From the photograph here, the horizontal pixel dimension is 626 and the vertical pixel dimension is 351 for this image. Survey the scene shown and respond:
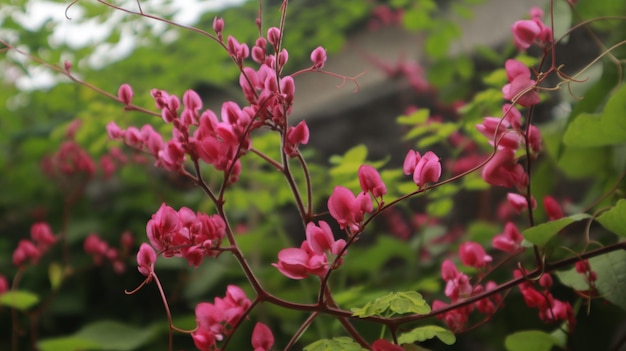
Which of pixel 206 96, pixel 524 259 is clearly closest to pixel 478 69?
pixel 524 259

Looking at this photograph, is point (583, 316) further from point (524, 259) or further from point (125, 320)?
point (125, 320)

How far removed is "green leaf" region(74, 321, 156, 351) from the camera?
1148 mm

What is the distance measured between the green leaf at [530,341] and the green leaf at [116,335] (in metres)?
0.68

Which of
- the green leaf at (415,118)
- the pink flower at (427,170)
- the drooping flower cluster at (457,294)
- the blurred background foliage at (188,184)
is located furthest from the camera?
the blurred background foliage at (188,184)

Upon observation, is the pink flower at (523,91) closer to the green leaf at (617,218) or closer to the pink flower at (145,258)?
the green leaf at (617,218)

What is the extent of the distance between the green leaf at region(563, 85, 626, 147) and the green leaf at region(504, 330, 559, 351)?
22 centimetres

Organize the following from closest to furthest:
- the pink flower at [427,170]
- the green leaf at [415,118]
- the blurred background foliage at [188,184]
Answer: the pink flower at [427,170] → the green leaf at [415,118] → the blurred background foliage at [188,184]

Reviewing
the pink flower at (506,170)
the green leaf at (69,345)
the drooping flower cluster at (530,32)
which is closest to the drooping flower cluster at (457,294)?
the pink flower at (506,170)

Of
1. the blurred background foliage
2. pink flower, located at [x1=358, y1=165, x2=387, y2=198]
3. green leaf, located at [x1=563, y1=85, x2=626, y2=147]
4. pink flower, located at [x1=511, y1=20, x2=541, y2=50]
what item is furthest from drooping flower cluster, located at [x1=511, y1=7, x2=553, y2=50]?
the blurred background foliage

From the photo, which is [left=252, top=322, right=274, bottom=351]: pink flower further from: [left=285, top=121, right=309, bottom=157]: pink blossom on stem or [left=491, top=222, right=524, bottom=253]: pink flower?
[left=491, top=222, right=524, bottom=253]: pink flower

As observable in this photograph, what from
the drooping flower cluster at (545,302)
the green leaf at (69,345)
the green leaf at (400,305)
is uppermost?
the green leaf at (400,305)

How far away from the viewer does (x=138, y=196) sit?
5.38 feet

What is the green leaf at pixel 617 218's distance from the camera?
613 millimetres

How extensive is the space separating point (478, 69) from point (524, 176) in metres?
1.20
